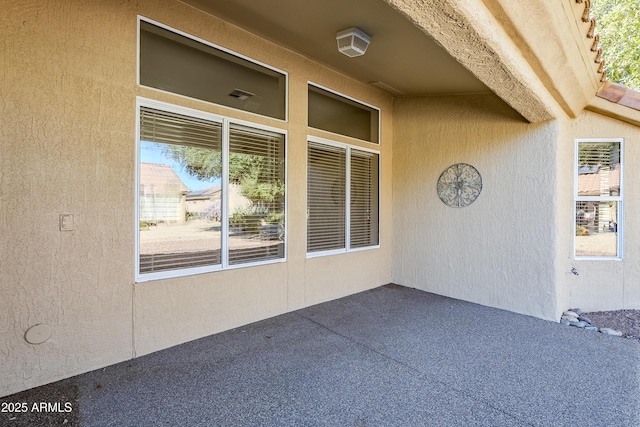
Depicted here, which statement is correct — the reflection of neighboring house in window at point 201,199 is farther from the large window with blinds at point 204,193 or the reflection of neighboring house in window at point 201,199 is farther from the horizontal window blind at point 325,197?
the horizontal window blind at point 325,197

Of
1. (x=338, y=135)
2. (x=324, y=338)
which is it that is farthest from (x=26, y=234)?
(x=338, y=135)

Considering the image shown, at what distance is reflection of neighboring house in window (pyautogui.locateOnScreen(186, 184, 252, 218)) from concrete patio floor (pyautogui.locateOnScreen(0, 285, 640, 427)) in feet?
4.45

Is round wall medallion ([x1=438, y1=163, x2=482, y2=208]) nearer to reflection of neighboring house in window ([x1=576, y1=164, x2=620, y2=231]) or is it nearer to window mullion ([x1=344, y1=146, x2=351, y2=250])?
window mullion ([x1=344, y1=146, x2=351, y2=250])

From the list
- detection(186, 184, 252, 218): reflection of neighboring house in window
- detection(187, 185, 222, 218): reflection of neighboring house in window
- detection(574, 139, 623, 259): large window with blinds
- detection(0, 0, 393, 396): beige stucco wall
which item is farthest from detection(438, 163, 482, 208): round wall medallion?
detection(0, 0, 393, 396): beige stucco wall

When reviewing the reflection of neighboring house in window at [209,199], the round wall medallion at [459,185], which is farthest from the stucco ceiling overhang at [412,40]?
the reflection of neighboring house in window at [209,199]

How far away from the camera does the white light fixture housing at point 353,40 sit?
336cm

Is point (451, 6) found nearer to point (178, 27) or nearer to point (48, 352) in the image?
point (178, 27)

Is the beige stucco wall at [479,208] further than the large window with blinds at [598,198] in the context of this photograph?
No

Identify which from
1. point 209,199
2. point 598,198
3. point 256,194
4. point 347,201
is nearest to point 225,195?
point 209,199

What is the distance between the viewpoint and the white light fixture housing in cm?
336

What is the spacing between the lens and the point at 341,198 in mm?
5051

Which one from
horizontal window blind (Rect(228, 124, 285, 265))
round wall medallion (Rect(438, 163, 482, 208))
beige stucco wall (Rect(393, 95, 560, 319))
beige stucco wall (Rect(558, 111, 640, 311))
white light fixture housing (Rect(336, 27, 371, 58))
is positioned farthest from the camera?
round wall medallion (Rect(438, 163, 482, 208))

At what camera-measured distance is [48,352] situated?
2.53 metres

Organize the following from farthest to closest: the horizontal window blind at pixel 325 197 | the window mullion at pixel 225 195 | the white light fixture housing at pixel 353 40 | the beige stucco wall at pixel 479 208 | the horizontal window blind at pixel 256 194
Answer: the horizontal window blind at pixel 325 197 → the beige stucco wall at pixel 479 208 → the horizontal window blind at pixel 256 194 → the window mullion at pixel 225 195 → the white light fixture housing at pixel 353 40
